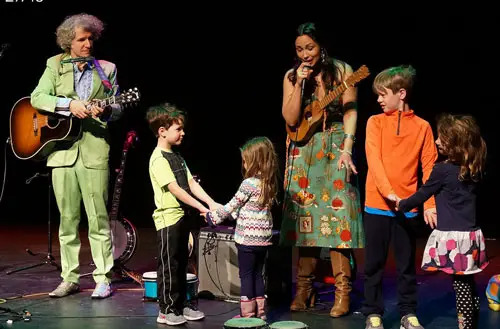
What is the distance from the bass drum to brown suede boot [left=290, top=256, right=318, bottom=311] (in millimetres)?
1618

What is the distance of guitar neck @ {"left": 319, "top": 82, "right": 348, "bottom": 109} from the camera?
4695 mm

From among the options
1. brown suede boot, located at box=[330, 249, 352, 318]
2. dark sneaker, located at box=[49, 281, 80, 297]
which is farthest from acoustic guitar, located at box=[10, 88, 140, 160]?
brown suede boot, located at box=[330, 249, 352, 318]

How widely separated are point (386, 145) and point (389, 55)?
3.54 meters

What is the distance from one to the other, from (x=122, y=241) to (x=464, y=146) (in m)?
2.92

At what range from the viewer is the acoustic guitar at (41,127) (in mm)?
5320

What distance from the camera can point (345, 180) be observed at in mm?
4914

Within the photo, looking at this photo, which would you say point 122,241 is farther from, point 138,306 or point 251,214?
point 251,214

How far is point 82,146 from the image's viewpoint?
17.9 ft

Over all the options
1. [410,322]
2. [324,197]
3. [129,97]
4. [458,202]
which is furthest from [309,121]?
[410,322]

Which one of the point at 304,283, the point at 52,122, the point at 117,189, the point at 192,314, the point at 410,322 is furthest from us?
the point at 117,189

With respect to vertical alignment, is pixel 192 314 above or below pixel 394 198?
below

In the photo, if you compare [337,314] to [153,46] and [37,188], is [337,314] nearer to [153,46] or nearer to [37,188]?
[153,46]

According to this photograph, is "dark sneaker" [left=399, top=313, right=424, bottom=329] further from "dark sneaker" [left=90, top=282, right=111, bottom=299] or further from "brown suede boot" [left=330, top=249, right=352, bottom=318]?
"dark sneaker" [left=90, top=282, right=111, bottom=299]

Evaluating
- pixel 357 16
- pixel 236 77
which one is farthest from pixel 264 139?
pixel 236 77
